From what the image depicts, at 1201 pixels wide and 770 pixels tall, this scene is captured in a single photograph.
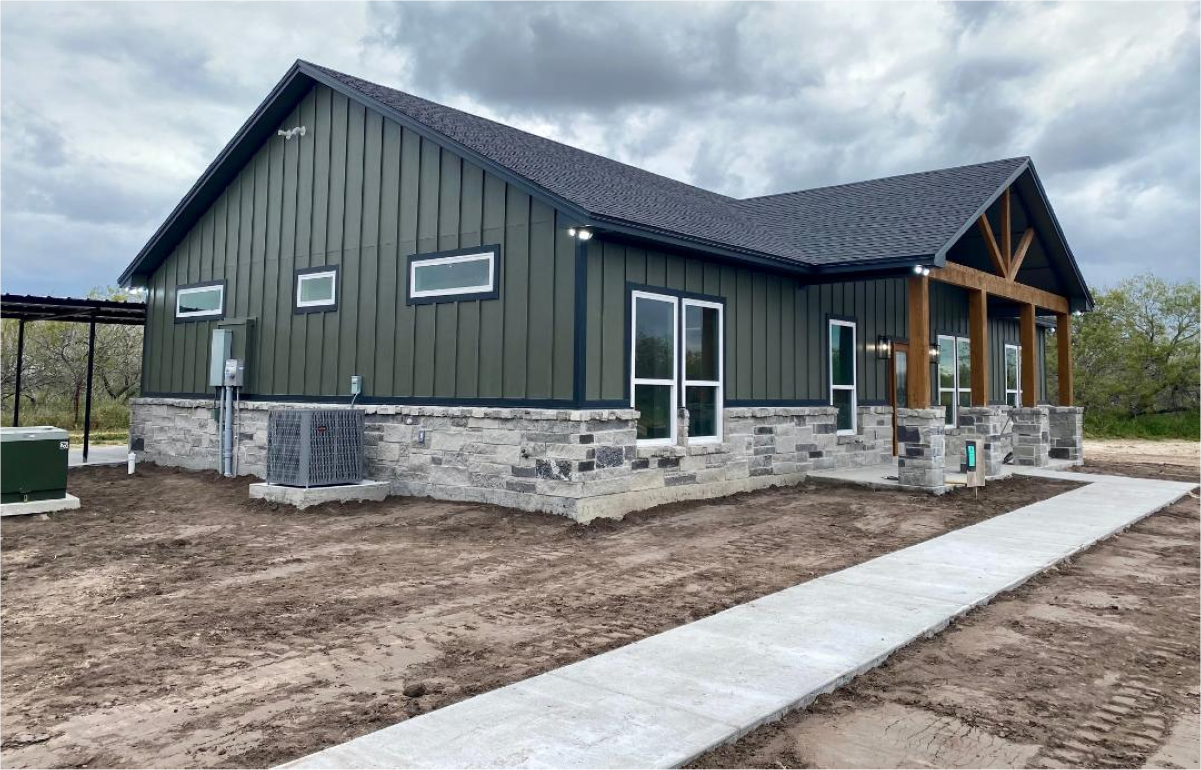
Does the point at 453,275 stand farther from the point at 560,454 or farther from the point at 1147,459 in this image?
the point at 1147,459

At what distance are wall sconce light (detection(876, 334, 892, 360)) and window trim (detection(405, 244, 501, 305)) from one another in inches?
309

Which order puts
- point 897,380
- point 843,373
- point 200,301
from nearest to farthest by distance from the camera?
point 843,373 → point 200,301 → point 897,380

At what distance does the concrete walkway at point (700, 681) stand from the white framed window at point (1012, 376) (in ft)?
45.5

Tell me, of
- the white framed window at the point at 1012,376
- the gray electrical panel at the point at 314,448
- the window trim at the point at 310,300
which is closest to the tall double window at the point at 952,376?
the white framed window at the point at 1012,376

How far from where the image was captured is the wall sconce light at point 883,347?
13466 millimetres

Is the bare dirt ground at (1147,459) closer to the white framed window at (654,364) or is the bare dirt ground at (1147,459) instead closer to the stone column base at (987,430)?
the stone column base at (987,430)

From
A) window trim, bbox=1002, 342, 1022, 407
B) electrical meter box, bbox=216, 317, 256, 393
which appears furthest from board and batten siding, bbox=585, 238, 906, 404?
electrical meter box, bbox=216, 317, 256, 393

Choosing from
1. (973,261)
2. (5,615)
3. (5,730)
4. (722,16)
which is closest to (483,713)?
(5,730)

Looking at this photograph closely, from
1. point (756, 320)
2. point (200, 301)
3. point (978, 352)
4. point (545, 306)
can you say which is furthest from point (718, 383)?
point (200, 301)

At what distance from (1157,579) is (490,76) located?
28542 millimetres

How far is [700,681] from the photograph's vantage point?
3.47m

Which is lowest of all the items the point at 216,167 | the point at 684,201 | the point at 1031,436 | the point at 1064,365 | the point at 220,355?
the point at 1031,436

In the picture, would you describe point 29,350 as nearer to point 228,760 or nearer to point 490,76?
point 490,76

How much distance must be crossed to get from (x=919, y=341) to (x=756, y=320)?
7.36 ft
